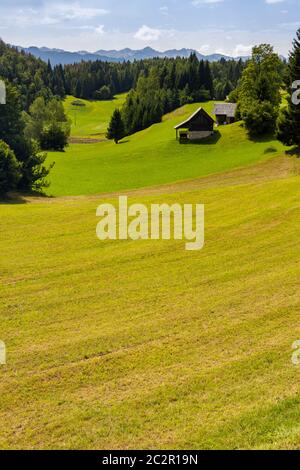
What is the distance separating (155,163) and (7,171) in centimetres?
2235

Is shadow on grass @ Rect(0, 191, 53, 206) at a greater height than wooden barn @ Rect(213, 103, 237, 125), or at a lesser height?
lesser

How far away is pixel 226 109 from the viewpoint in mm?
78312

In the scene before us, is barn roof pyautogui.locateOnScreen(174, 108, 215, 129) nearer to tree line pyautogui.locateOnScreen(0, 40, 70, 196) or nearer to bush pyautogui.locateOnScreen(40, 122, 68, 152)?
tree line pyautogui.locateOnScreen(0, 40, 70, 196)

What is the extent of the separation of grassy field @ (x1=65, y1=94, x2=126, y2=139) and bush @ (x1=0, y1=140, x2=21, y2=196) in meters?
84.1

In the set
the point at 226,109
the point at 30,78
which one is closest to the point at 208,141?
the point at 226,109

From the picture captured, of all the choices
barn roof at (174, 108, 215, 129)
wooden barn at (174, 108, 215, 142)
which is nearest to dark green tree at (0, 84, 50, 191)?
barn roof at (174, 108, 215, 129)

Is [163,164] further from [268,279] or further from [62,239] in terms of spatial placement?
[268,279]

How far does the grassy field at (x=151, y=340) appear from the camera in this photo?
11.0m

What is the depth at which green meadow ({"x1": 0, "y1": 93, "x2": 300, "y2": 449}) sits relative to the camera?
436 inches

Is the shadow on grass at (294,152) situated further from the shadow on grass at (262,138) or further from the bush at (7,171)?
the bush at (7,171)

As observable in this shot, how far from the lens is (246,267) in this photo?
71.8 ft

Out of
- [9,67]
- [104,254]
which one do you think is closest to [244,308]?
[104,254]

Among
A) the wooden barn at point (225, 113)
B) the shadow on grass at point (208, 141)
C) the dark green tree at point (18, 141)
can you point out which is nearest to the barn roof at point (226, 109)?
the wooden barn at point (225, 113)

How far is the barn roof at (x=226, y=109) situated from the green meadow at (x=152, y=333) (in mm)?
46841
